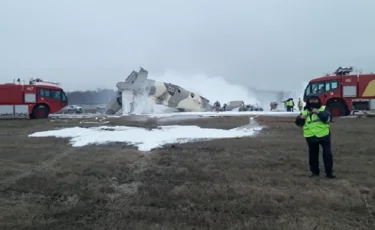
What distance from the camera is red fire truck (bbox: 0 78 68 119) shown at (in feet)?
94.4

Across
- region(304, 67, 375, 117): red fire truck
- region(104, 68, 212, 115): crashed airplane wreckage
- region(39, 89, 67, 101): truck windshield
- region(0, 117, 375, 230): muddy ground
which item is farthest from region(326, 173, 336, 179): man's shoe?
region(104, 68, 212, 115): crashed airplane wreckage

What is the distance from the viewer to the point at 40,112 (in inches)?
1171

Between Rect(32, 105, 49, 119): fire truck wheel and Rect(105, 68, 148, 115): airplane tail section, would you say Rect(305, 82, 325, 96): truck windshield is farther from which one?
Rect(32, 105, 49, 119): fire truck wheel

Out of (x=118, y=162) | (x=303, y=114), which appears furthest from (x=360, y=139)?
(x=118, y=162)

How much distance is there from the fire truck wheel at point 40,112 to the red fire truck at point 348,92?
22.6m

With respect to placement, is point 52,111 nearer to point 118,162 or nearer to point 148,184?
point 118,162

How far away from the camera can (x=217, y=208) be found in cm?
515

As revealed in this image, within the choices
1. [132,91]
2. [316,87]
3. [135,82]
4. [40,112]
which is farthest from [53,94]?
[316,87]

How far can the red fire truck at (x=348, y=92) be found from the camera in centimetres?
2514

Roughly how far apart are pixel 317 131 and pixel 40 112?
27.2 meters

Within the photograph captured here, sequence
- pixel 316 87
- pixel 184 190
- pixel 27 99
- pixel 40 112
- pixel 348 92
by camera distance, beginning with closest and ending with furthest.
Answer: pixel 184 190
pixel 348 92
pixel 316 87
pixel 27 99
pixel 40 112

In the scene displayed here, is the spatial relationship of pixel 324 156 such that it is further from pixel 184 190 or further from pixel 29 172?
pixel 29 172

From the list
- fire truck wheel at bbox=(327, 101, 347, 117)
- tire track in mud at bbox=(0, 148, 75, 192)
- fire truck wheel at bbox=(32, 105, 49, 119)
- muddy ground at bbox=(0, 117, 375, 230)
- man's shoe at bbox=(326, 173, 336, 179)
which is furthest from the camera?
fire truck wheel at bbox=(32, 105, 49, 119)

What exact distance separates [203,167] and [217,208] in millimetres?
2835
